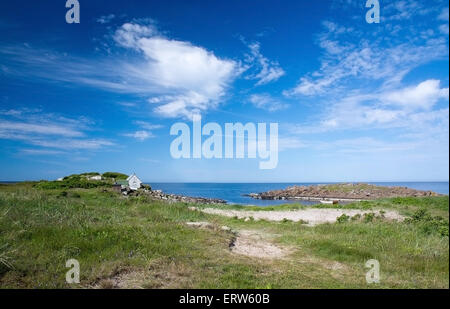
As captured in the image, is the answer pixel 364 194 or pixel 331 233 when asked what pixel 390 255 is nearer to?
pixel 331 233

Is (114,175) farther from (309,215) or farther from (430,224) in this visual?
(430,224)

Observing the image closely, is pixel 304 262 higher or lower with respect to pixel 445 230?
lower

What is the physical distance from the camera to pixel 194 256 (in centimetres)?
866

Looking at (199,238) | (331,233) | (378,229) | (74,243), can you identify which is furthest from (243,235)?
(74,243)

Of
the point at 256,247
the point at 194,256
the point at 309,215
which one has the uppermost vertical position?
the point at 194,256

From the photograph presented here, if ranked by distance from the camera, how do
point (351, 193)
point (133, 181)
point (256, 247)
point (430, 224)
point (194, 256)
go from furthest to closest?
point (351, 193), point (133, 181), point (430, 224), point (256, 247), point (194, 256)

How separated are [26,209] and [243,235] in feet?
32.8

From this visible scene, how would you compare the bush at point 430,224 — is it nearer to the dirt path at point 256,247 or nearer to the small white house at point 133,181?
the dirt path at point 256,247

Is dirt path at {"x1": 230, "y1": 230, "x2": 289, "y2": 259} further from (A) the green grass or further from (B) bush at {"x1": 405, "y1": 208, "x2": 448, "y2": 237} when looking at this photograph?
(B) bush at {"x1": 405, "y1": 208, "x2": 448, "y2": 237}

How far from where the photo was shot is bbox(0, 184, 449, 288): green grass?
6848mm

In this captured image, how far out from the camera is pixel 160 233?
11047 mm

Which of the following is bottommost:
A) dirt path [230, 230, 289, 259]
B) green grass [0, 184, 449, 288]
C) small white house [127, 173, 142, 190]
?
dirt path [230, 230, 289, 259]

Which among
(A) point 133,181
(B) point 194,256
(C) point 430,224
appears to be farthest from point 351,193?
(B) point 194,256

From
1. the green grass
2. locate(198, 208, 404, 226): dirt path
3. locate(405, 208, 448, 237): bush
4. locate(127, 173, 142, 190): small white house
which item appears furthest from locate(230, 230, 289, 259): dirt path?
locate(127, 173, 142, 190): small white house
